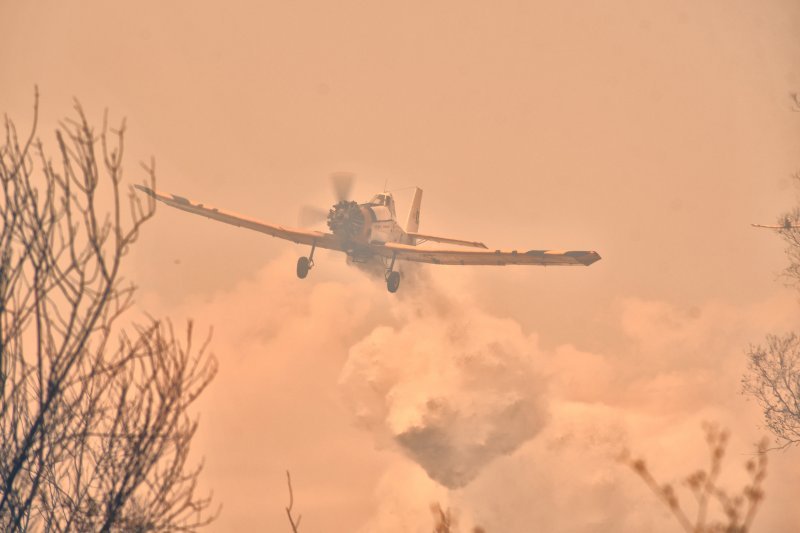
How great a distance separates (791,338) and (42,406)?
1398 inches

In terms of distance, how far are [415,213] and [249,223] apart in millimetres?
14516

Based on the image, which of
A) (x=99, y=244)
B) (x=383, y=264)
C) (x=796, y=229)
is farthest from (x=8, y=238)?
(x=383, y=264)

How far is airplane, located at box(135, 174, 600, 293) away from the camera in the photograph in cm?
4806

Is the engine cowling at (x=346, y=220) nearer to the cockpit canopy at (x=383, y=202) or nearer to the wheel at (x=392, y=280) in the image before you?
the cockpit canopy at (x=383, y=202)

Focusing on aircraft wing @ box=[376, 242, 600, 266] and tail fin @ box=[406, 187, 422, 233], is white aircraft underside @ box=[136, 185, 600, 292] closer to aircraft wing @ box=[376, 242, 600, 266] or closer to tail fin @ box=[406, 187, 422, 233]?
aircraft wing @ box=[376, 242, 600, 266]

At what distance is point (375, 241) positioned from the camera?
49812mm

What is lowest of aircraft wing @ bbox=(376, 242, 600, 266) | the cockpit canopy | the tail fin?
aircraft wing @ bbox=(376, 242, 600, 266)

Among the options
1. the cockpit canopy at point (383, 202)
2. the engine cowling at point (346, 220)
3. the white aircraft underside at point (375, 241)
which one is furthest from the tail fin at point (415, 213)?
the engine cowling at point (346, 220)

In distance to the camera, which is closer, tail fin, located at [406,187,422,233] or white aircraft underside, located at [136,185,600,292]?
white aircraft underside, located at [136,185,600,292]

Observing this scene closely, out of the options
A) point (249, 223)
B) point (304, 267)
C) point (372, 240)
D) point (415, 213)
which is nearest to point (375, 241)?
point (372, 240)

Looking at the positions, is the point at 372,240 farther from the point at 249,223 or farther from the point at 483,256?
the point at 249,223

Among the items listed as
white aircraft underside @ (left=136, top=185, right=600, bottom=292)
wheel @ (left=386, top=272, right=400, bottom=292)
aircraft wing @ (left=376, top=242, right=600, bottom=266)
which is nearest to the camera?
aircraft wing @ (left=376, top=242, right=600, bottom=266)

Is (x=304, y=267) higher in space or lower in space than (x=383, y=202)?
lower

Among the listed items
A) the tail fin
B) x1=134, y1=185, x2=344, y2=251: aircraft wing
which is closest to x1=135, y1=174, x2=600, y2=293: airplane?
x1=134, y1=185, x2=344, y2=251: aircraft wing
